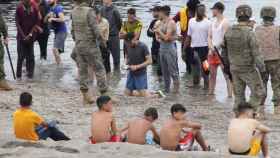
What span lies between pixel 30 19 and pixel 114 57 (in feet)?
7.29

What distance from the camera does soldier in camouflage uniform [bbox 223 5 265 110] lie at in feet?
43.2

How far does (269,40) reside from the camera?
1391 cm

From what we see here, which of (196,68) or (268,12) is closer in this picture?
(268,12)

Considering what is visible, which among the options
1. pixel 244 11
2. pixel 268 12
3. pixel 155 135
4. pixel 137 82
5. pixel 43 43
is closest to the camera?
pixel 155 135

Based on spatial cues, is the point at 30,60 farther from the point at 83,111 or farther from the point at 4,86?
the point at 83,111

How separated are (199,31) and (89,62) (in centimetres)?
284

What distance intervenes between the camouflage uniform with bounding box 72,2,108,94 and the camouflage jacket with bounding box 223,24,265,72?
2243 mm

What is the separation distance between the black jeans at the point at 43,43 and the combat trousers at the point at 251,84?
7282mm

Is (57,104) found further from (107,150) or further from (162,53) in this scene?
(107,150)

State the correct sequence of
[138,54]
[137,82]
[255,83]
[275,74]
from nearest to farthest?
[255,83] → [275,74] → [138,54] → [137,82]

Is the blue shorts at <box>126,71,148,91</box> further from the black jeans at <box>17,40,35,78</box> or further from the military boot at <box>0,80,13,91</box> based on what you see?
the black jeans at <box>17,40,35,78</box>

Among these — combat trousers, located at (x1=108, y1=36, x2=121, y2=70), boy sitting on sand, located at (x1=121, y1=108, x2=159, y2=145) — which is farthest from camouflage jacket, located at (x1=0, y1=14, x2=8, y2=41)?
boy sitting on sand, located at (x1=121, y1=108, x2=159, y2=145)

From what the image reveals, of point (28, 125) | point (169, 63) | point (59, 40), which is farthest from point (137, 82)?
point (28, 125)

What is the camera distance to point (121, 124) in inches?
525
